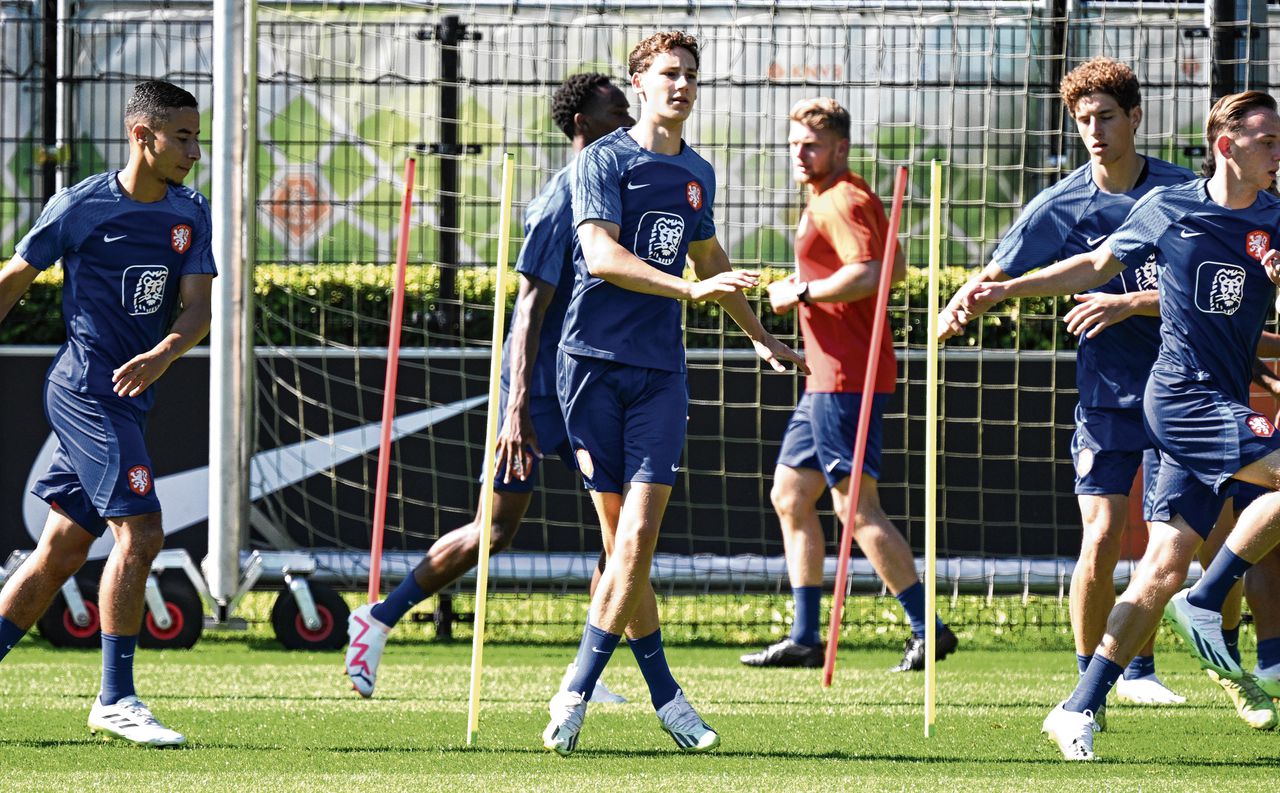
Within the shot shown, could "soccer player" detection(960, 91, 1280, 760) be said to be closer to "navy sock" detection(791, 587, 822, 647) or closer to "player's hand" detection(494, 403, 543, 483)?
"player's hand" detection(494, 403, 543, 483)

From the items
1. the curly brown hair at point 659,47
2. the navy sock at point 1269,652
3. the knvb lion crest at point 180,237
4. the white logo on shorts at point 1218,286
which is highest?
the curly brown hair at point 659,47

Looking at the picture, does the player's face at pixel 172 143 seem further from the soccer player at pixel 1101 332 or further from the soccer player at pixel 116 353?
the soccer player at pixel 1101 332

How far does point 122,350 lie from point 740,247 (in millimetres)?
5129

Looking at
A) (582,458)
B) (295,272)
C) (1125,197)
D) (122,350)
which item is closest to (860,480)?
(1125,197)

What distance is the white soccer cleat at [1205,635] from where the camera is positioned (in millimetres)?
5129

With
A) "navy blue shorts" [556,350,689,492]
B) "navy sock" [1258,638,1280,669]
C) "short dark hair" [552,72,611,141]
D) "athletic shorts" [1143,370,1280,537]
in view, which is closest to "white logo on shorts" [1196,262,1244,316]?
"athletic shorts" [1143,370,1280,537]

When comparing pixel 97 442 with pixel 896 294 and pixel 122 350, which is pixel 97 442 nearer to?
pixel 122 350

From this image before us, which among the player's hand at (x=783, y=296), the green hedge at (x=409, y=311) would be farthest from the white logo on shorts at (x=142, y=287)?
the green hedge at (x=409, y=311)

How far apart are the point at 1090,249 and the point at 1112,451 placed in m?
0.68

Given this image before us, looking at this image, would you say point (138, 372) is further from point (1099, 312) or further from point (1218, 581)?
point (1218, 581)

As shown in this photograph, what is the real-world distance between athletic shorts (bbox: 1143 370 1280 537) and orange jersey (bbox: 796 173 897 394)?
2066 mm

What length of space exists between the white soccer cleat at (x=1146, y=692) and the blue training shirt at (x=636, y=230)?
2251 mm

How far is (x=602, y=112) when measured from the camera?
602 cm

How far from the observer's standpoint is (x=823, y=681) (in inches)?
257
